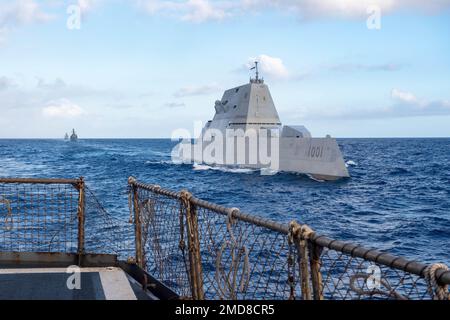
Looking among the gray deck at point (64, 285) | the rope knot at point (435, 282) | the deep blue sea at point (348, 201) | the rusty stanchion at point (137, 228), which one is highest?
the rope knot at point (435, 282)

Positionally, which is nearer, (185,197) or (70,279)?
(185,197)

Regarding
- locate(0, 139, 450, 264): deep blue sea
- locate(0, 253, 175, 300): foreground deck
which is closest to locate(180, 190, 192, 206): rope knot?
locate(0, 253, 175, 300): foreground deck

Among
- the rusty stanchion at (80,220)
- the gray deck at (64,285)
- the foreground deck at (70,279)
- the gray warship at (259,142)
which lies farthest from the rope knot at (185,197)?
the gray warship at (259,142)

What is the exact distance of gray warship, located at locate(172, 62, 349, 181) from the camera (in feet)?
114

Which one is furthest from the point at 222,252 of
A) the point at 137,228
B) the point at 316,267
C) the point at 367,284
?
the point at 137,228

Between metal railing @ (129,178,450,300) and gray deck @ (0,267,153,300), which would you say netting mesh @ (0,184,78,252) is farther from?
metal railing @ (129,178,450,300)

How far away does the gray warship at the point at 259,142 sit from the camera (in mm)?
34812

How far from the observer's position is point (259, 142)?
138ft

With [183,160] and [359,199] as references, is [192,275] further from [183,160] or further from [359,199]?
[183,160]

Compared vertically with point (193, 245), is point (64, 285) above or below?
below

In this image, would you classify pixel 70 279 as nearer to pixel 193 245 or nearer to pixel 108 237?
pixel 193 245

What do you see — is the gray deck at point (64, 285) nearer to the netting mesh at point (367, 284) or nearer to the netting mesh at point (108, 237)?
the netting mesh at point (367, 284)

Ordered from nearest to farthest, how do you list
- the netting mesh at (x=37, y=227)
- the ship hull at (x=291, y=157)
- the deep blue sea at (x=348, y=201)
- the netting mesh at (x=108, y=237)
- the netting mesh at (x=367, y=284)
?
the netting mesh at (x=367, y=284) < the netting mesh at (x=37, y=227) < the netting mesh at (x=108, y=237) < the deep blue sea at (x=348, y=201) < the ship hull at (x=291, y=157)
